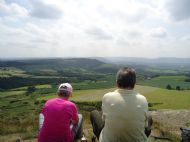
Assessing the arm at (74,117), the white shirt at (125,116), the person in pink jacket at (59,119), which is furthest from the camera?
the arm at (74,117)

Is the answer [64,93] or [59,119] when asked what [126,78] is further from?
[59,119]

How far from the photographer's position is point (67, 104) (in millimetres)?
5332

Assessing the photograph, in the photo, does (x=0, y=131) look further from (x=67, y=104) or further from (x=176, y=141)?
(x=176, y=141)

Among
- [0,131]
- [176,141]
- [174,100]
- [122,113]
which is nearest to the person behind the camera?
[122,113]

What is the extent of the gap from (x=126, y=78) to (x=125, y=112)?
0.57m

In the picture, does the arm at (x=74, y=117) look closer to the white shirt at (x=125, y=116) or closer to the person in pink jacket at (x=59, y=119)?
the person in pink jacket at (x=59, y=119)

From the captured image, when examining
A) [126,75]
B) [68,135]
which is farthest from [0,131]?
[126,75]

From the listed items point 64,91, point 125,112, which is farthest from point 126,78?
point 64,91

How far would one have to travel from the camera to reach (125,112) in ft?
14.5

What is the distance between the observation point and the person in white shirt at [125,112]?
14.6ft

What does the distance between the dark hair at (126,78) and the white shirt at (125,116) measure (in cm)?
10

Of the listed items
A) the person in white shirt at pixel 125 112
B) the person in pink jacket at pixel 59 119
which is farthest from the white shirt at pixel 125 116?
the person in pink jacket at pixel 59 119

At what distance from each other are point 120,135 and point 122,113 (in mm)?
387

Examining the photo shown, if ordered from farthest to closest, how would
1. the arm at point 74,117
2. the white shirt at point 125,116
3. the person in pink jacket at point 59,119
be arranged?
the arm at point 74,117 → the person in pink jacket at point 59,119 → the white shirt at point 125,116
